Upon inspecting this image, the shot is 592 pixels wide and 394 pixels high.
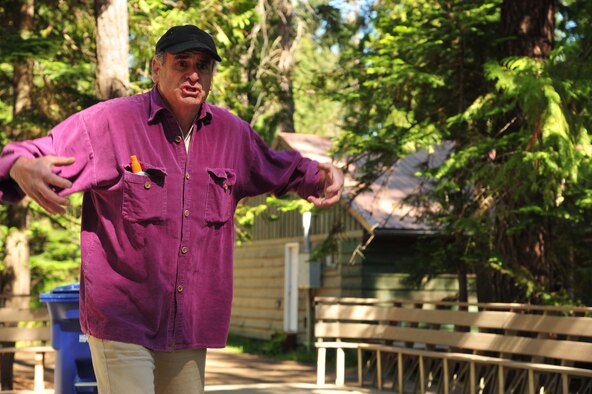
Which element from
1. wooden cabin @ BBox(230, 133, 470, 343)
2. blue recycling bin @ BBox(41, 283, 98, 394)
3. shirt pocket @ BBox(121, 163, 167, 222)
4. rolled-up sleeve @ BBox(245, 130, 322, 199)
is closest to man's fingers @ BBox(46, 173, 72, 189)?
shirt pocket @ BBox(121, 163, 167, 222)

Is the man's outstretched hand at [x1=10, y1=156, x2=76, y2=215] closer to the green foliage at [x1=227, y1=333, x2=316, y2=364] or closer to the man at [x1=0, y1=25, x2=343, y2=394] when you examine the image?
the man at [x1=0, y1=25, x2=343, y2=394]

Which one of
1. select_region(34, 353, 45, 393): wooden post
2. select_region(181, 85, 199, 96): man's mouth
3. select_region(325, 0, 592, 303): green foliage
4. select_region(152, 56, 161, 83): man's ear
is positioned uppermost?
select_region(325, 0, 592, 303): green foliage

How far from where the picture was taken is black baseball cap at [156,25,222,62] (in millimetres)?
3770

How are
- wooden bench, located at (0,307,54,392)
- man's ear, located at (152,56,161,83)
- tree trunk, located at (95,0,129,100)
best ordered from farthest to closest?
tree trunk, located at (95,0,129,100), wooden bench, located at (0,307,54,392), man's ear, located at (152,56,161,83)

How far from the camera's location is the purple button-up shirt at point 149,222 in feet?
12.2

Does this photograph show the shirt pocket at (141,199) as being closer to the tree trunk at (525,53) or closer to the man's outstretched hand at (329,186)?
the man's outstretched hand at (329,186)

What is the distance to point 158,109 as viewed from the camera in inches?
153

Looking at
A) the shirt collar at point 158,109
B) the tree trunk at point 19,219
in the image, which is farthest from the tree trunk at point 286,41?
the shirt collar at point 158,109

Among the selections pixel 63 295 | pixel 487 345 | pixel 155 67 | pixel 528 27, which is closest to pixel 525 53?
pixel 528 27

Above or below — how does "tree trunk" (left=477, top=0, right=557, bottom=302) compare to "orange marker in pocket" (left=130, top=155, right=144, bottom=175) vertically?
above

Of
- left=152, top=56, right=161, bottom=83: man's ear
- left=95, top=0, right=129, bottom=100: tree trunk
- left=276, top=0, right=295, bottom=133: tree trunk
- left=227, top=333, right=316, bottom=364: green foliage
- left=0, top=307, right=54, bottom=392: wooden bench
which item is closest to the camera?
left=152, top=56, right=161, bottom=83: man's ear

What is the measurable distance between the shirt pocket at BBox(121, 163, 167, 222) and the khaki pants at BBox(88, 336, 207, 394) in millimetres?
448

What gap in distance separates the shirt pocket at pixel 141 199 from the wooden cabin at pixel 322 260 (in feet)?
38.0

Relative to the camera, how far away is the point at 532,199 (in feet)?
40.0
